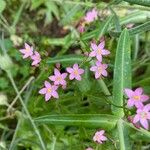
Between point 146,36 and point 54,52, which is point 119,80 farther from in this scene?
point 54,52

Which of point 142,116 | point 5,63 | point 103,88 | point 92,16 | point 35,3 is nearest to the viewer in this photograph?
point 142,116

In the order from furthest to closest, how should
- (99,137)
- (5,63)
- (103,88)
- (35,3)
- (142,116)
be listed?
(35,3) → (5,63) → (103,88) → (99,137) → (142,116)

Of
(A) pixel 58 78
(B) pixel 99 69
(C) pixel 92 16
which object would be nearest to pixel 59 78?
(A) pixel 58 78

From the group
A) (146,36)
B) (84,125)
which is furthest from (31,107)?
(146,36)

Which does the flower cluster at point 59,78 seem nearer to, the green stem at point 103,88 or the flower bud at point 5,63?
the green stem at point 103,88

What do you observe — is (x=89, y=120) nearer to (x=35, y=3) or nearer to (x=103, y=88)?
(x=103, y=88)

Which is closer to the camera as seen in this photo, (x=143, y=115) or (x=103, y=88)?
(x=143, y=115)

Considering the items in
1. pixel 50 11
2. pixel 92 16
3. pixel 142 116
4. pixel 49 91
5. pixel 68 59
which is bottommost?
Answer: pixel 142 116

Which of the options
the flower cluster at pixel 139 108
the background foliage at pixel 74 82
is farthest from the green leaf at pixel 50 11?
the flower cluster at pixel 139 108

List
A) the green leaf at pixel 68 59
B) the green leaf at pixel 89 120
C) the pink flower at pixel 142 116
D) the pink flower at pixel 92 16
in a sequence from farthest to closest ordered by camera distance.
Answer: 1. the pink flower at pixel 92 16
2. the green leaf at pixel 68 59
3. the green leaf at pixel 89 120
4. the pink flower at pixel 142 116

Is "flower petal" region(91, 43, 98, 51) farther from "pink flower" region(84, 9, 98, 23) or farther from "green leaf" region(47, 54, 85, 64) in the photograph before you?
"pink flower" region(84, 9, 98, 23)

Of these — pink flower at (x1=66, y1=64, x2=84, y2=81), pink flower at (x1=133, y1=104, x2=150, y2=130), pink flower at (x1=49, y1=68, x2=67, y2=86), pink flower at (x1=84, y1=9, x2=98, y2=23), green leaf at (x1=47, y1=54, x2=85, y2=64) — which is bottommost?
pink flower at (x1=133, y1=104, x2=150, y2=130)

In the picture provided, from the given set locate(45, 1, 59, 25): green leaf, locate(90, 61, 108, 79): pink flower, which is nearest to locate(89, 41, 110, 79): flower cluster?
locate(90, 61, 108, 79): pink flower
